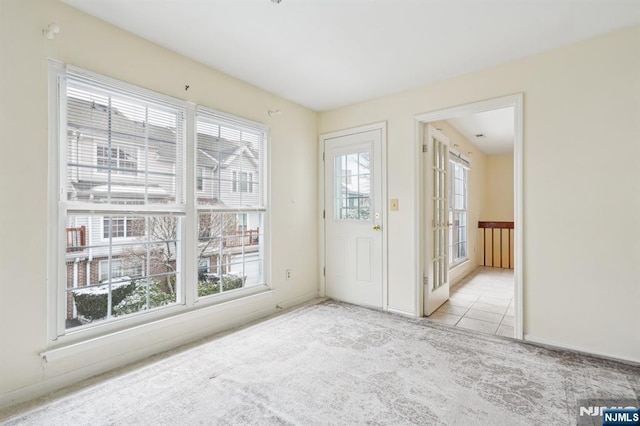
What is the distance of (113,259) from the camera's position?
2.42m

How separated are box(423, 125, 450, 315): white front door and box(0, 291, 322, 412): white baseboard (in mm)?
1975

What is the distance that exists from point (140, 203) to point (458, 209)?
5.04 m

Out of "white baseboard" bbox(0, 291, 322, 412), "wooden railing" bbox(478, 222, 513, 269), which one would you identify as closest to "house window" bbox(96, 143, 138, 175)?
"white baseboard" bbox(0, 291, 322, 412)

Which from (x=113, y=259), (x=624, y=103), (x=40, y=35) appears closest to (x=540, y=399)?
(x=624, y=103)

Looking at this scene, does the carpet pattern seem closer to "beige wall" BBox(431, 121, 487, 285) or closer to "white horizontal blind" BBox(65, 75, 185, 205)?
"white horizontal blind" BBox(65, 75, 185, 205)

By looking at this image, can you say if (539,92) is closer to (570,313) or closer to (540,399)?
(570,313)

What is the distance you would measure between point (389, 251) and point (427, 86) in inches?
75.3

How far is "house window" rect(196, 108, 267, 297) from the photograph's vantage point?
3004 mm

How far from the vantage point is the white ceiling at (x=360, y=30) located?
2094 mm

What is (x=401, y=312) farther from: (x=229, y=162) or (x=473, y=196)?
(x=473, y=196)

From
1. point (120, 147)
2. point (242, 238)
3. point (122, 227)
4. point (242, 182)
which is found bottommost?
point (242, 238)

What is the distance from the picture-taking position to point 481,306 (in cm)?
386

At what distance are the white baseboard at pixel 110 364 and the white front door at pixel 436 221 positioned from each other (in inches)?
77.7

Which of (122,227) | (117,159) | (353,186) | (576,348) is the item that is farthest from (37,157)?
(576,348)
